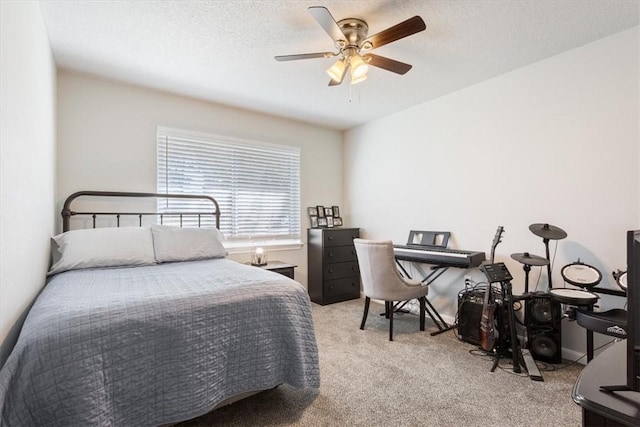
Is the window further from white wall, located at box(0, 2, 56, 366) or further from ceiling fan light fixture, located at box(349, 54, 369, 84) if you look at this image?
ceiling fan light fixture, located at box(349, 54, 369, 84)

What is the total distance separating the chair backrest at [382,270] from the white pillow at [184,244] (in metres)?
1.39

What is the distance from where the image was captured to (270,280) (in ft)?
6.12

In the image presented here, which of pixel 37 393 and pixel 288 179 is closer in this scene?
pixel 37 393

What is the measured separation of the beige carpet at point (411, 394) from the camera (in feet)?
5.68

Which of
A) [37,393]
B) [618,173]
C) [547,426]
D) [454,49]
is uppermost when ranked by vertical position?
[454,49]

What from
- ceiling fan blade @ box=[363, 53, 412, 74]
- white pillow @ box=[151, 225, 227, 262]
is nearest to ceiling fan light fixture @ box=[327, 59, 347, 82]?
ceiling fan blade @ box=[363, 53, 412, 74]

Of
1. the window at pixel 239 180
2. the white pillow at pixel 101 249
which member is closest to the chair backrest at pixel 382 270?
the window at pixel 239 180

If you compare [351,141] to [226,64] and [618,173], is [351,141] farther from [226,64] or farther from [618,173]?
[618,173]

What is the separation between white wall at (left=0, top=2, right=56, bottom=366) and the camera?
4.18 feet

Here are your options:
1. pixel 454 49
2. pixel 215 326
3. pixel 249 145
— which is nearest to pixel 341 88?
pixel 454 49

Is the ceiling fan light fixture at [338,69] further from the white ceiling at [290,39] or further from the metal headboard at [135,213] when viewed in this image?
the metal headboard at [135,213]

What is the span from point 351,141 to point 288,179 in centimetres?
120

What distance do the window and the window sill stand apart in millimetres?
18

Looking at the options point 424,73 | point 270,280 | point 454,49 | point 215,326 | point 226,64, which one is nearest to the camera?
point 215,326
